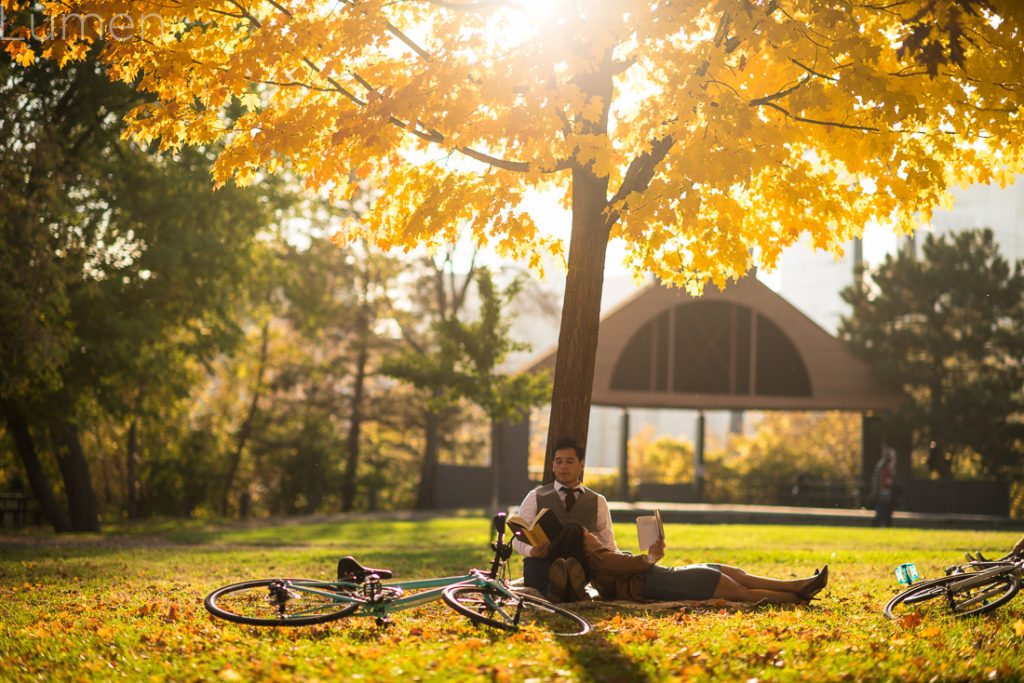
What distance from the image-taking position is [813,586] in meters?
7.88

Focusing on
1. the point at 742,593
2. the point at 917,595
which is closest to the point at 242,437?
the point at 742,593

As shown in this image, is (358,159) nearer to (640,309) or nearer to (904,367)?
(640,309)

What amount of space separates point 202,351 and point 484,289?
6439 mm

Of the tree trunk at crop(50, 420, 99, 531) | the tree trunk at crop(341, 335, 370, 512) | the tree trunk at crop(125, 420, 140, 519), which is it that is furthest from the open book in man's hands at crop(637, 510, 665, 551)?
the tree trunk at crop(341, 335, 370, 512)

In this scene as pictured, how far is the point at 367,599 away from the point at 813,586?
3.74m

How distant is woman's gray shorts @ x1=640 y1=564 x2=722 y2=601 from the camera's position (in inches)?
311

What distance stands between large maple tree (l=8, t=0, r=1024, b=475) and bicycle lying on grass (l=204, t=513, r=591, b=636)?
2.54m

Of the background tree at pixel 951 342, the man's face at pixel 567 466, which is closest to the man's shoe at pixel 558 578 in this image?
the man's face at pixel 567 466

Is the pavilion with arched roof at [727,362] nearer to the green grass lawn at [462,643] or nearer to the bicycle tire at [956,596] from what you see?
the green grass lawn at [462,643]

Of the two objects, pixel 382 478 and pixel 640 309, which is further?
pixel 382 478

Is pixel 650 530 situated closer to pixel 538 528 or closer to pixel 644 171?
pixel 538 528

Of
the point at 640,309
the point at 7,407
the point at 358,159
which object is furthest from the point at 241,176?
the point at 640,309

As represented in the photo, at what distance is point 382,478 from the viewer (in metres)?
36.1

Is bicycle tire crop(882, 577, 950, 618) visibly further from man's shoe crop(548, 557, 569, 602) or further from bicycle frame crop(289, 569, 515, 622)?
bicycle frame crop(289, 569, 515, 622)
